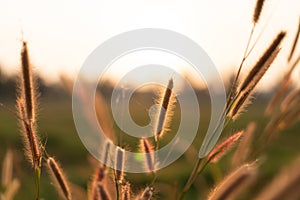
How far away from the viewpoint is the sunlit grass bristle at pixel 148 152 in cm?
133

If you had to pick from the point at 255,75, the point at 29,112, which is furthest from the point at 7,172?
the point at 255,75

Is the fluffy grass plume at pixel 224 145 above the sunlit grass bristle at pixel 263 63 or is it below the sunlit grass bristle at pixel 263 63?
below

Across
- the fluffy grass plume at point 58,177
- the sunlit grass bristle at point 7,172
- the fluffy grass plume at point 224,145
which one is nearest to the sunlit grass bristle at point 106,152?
the fluffy grass plume at point 58,177

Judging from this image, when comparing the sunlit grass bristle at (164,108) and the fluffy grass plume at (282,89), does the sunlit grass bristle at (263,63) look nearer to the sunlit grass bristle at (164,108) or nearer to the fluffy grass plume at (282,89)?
the sunlit grass bristle at (164,108)

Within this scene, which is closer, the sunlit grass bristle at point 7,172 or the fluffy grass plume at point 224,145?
the fluffy grass plume at point 224,145

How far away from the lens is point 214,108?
56.2 inches

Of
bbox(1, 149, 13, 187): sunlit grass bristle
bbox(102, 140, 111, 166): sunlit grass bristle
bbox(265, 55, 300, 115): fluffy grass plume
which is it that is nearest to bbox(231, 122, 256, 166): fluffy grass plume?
bbox(265, 55, 300, 115): fluffy grass plume

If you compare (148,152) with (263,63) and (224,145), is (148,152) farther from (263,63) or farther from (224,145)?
(263,63)

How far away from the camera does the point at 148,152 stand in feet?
4.42

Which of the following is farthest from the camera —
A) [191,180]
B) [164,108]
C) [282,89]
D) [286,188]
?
[282,89]

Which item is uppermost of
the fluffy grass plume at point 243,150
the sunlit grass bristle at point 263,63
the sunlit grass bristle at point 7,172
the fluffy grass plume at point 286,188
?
the sunlit grass bristle at point 263,63

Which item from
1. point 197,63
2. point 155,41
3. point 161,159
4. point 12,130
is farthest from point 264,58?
point 12,130

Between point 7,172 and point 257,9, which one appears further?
point 7,172

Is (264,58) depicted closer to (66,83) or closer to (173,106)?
(173,106)
